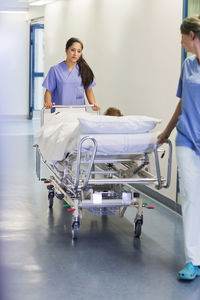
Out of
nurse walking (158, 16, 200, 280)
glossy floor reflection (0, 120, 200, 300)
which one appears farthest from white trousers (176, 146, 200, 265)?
glossy floor reflection (0, 120, 200, 300)

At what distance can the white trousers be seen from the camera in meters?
2.66

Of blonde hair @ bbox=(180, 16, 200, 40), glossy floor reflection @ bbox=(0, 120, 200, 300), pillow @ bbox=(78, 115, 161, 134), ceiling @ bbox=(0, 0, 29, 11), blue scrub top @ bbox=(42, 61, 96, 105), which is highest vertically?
blonde hair @ bbox=(180, 16, 200, 40)

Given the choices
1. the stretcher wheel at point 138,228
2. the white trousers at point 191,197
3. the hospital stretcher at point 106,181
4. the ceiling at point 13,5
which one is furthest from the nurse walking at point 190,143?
the ceiling at point 13,5

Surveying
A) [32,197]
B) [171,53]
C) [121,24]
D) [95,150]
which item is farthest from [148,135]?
[121,24]

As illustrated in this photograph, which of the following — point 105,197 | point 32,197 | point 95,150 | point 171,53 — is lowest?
point 32,197

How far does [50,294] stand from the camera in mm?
2510

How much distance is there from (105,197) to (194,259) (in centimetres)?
100

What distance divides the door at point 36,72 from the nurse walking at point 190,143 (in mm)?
11914

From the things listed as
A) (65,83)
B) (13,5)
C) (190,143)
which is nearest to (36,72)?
(65,83)

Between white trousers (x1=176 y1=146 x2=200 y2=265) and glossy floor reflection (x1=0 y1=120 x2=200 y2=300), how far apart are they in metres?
0.21

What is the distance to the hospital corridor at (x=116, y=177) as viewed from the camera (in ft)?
8.60

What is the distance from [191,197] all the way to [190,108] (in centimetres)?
50

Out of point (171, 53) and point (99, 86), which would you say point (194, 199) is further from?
point (99, 86)

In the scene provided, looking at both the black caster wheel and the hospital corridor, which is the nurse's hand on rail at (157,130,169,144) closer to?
the hospital corridor
